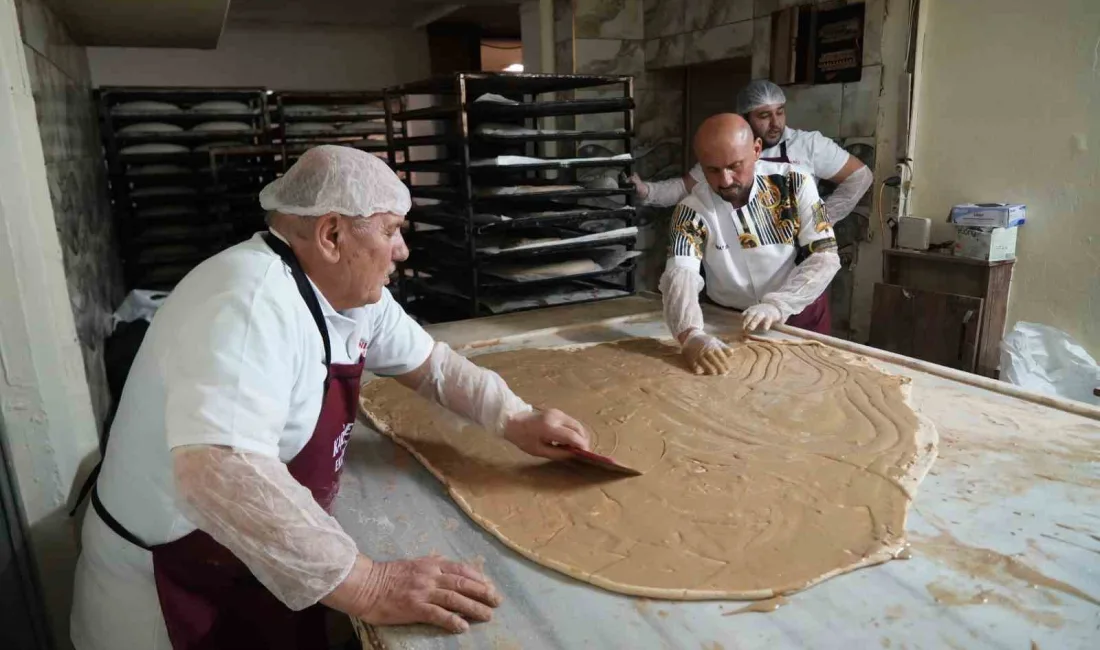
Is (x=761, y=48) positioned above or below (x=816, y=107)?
above

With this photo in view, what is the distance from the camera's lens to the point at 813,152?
326 cm

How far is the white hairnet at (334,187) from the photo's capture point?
1095 millimetres

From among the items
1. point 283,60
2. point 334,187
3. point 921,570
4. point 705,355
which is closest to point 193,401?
point 334,187

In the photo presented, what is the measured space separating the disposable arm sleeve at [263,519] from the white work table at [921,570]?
0.12m

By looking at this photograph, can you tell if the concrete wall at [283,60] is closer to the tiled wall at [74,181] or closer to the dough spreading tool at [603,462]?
the tiled wall at [74,181]

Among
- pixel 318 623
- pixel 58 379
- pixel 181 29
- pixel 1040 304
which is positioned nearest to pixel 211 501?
pixel 318 623

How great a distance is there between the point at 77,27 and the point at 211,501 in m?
3.00

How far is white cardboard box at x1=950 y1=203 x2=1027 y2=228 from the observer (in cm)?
272

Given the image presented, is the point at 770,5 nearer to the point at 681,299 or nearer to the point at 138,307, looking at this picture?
the point at 681,299

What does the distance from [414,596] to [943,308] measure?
2772mm

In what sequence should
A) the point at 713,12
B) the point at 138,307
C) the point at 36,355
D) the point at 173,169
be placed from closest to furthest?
the point at 36,355 < the point at 138,307 < the point at 173,169 < the point at 713,12

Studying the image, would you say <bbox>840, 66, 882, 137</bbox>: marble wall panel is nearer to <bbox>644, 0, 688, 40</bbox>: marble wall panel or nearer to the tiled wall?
<bbox>644, 0, 688, 40</bbox>: marble wall panel

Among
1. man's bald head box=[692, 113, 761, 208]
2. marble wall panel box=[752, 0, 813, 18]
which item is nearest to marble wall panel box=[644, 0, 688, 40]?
marble wall panel box=[752, 0, 813, 18]

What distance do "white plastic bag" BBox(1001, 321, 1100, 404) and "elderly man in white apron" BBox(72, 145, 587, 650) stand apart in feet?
7.27
